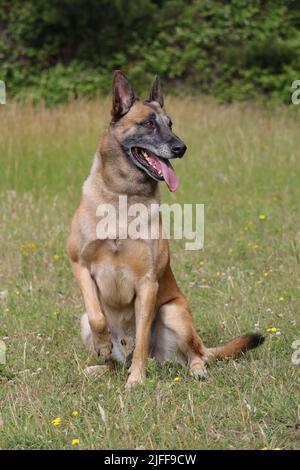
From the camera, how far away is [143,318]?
4.68 metres

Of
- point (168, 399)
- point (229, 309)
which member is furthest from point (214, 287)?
point (168, 399)

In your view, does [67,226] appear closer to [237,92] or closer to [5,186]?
[5,186]

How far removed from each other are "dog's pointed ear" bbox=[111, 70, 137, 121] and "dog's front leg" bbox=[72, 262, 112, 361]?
0.93 m

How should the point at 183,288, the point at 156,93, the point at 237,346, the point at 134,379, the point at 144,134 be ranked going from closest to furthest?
the point at 134,379 < the point at 237,346 < the point at 144,134 < the point at 156,93 < the point at 183,288

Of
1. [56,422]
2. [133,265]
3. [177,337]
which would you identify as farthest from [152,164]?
[56,422]

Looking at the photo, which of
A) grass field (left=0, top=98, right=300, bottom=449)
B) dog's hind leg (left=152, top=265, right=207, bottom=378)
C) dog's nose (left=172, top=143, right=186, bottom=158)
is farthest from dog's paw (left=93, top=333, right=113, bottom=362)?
dog's nose (left=172, top=143, right=186, bottom=158)

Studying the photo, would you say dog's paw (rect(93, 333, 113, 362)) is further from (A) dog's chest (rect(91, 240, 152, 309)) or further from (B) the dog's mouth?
(B) the dog's mouth

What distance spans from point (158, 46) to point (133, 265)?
12.5 meters

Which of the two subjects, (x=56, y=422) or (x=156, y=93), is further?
(x=156, y=93)

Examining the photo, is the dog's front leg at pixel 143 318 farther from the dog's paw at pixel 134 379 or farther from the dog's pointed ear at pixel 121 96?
the dog's pointed ear at pixel 121 96

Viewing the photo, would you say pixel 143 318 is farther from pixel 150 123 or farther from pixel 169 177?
pixel 150 123

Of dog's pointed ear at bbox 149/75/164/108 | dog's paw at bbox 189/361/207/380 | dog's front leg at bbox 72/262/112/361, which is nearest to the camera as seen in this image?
dog's paw at bbox 189/361/207/380

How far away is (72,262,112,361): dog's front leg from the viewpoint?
466 cm

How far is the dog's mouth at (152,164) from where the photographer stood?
4.75 metres
